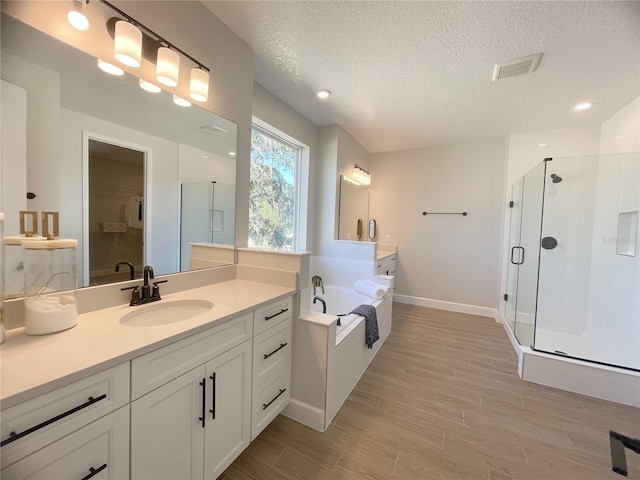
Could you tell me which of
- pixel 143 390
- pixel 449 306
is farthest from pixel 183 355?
pixel 449 306

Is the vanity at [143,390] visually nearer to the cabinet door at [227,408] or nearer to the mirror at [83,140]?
the cabinet door at [227,408]

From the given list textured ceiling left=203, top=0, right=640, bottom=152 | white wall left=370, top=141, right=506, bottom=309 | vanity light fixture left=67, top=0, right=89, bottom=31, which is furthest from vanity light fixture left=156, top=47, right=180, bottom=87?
white wall left=370, top=141, right=506, bottom=309

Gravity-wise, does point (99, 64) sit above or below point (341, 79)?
below

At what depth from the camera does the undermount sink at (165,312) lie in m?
1.23

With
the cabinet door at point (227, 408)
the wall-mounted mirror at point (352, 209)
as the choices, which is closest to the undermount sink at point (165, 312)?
the cabinet door at point (227, 408)

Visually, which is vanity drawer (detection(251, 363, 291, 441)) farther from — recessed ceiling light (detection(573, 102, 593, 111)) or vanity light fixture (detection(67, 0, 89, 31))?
recessed ceiling light (detection(573, 102, 593, 111))

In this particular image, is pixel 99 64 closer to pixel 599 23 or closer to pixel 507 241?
pixel 599 23

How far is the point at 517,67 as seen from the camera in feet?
6.52

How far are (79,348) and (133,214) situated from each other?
2.47 feet

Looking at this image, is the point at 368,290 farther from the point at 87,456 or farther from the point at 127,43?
the point at 127,43

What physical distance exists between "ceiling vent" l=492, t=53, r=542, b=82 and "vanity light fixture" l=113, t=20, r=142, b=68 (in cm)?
241

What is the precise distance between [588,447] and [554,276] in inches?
75.5

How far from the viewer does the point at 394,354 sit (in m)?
2.59

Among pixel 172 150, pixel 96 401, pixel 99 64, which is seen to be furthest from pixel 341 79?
pixel 96 401
